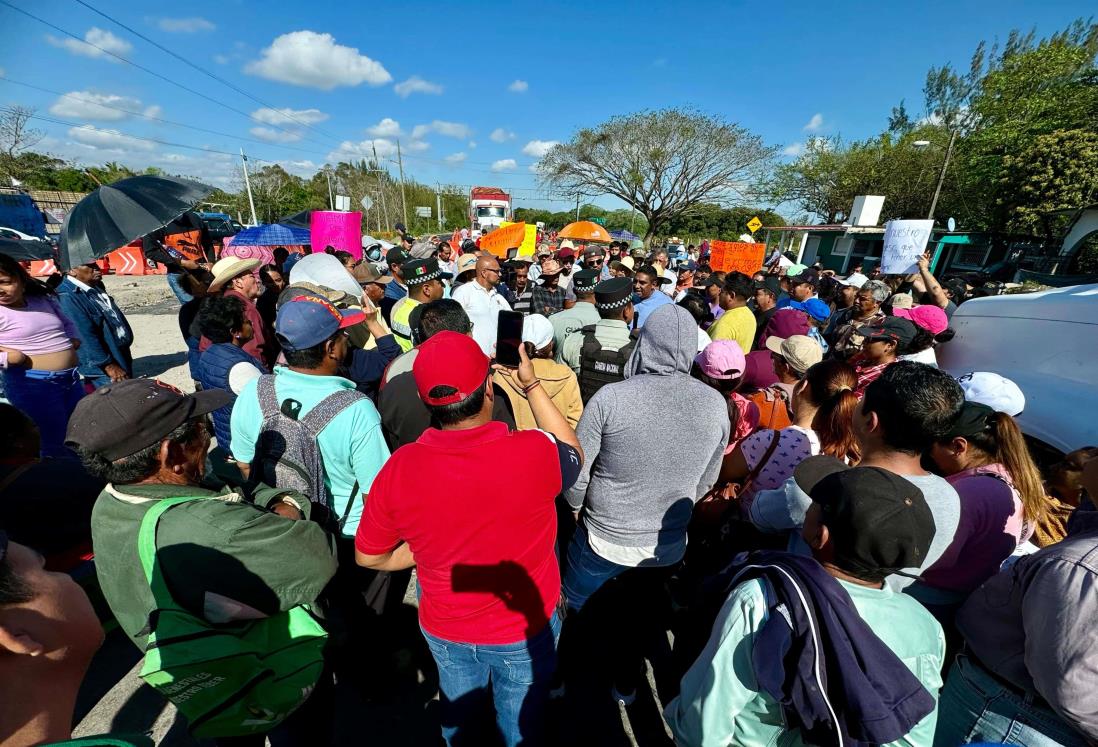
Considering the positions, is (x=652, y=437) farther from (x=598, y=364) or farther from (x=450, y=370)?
(x=598, y=364)

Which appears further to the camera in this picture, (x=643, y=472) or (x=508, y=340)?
(x=508, y=340)

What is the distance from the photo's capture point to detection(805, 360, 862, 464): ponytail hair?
2252 mm

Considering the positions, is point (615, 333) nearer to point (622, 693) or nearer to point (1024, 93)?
point (622, 693)

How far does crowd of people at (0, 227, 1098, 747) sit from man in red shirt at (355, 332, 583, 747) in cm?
1

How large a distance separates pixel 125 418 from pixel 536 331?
2126 millimetres

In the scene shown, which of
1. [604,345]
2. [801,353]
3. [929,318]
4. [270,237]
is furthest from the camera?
[270,237]

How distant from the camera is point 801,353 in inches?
118

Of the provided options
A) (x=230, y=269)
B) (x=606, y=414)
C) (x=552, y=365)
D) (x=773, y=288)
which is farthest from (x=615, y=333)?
(x=773, y=288)

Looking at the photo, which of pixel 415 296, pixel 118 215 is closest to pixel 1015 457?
pixel 415 296

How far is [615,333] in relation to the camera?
3.62 m

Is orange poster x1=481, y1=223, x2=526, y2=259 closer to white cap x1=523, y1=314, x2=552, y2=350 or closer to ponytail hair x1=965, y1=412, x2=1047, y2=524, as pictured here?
white cap x1=523, y1=314, x2=552, y2=350

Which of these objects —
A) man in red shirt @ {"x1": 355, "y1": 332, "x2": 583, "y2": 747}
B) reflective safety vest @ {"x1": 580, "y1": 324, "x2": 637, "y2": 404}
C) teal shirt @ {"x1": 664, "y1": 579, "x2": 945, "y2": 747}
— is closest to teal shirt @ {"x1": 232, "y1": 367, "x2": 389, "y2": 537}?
man in red shirt @ {"x1": 355, "y1": 332, "x2": 583, "y2": 747}

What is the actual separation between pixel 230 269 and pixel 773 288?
6.56 meters

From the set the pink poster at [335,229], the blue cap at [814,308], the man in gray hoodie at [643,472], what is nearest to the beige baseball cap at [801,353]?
the man in gray hoodie at [643,472]
